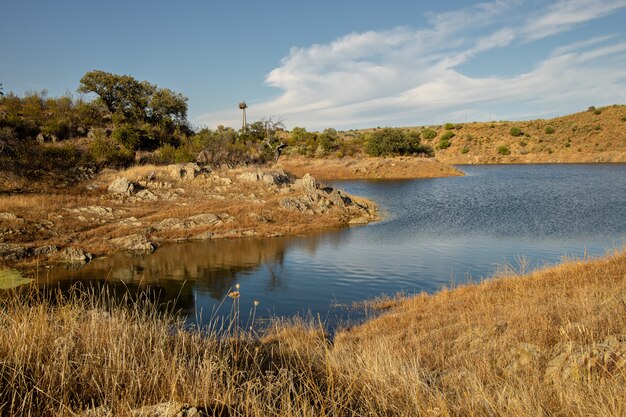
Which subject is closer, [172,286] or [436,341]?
[436,341]

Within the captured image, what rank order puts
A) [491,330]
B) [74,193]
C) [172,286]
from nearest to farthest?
[491,330]
[172,286]
[74,193]

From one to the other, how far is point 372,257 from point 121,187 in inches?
806

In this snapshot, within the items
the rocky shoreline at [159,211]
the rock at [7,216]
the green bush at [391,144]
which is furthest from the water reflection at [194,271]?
the green bush at [391,144]

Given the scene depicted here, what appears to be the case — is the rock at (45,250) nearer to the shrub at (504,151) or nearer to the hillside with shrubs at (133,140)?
the hillside with shrubs at (133,140)

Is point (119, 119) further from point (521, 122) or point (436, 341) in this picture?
point (521, 122)

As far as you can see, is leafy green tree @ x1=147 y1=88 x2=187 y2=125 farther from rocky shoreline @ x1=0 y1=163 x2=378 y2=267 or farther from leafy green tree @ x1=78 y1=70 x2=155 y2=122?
rocky shoreline @ x1=0 y1=163 x2=378 y2=267

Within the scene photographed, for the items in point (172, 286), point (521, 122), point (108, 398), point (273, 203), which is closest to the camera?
point (108, 398)

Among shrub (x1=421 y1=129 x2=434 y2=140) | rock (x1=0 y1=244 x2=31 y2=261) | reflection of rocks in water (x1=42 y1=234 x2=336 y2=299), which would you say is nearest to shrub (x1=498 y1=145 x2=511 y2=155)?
shrub (x1=421 y1=129 x2=434 y2=140)

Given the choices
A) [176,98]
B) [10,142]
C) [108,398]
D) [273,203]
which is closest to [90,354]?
[108,398]

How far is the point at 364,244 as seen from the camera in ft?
83.1

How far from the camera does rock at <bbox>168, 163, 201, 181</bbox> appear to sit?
36.4 m

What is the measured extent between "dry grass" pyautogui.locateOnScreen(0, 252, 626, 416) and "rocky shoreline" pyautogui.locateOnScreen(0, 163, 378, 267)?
1769cm

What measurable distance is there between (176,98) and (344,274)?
4124 cm

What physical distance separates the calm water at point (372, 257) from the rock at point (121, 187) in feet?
31.0
